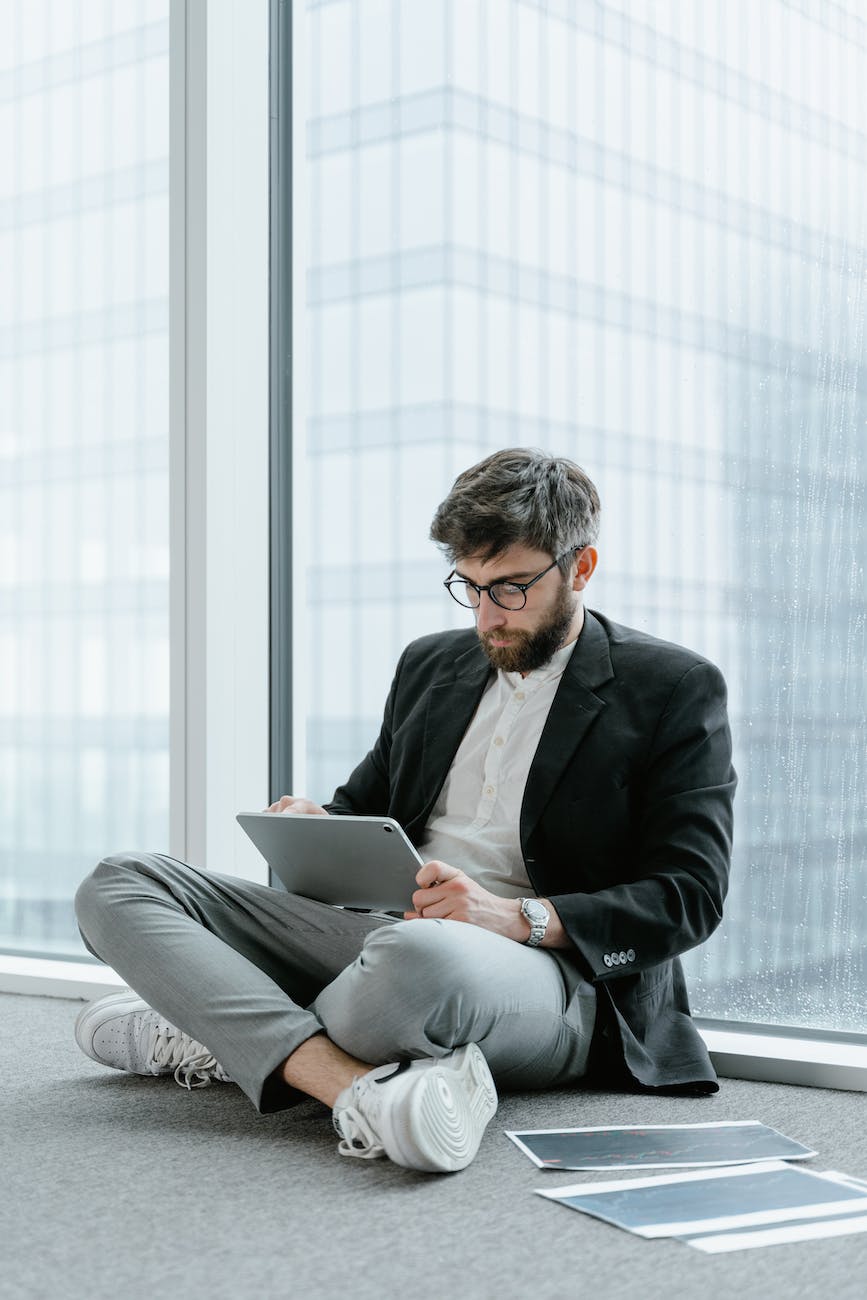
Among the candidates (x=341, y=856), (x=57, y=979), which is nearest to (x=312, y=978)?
(x=341, y=856)

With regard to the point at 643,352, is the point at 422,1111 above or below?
below

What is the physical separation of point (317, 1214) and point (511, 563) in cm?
92

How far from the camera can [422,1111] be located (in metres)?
1.59

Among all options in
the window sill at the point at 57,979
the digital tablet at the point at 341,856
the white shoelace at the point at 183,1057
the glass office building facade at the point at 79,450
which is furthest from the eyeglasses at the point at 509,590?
the window sill at the point at 57,979

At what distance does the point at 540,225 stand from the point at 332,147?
1.95ft

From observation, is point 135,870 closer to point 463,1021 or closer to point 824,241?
point 463,1021

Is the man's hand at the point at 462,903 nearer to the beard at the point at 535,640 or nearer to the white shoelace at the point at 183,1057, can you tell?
the beard at the point at 535,640

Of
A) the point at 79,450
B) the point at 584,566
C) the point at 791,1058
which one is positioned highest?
the point at 79,450

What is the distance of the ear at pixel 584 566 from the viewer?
2078mm

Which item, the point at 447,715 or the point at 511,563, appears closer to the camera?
the point at 511,563

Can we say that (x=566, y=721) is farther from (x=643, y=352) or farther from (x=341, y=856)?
(x=643, y=352)

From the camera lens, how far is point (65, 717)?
324 centimetres

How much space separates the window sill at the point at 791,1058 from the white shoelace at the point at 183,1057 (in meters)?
0.79

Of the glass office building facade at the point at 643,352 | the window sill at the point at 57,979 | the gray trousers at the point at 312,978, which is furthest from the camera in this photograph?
the window sill at the point at 57,979
